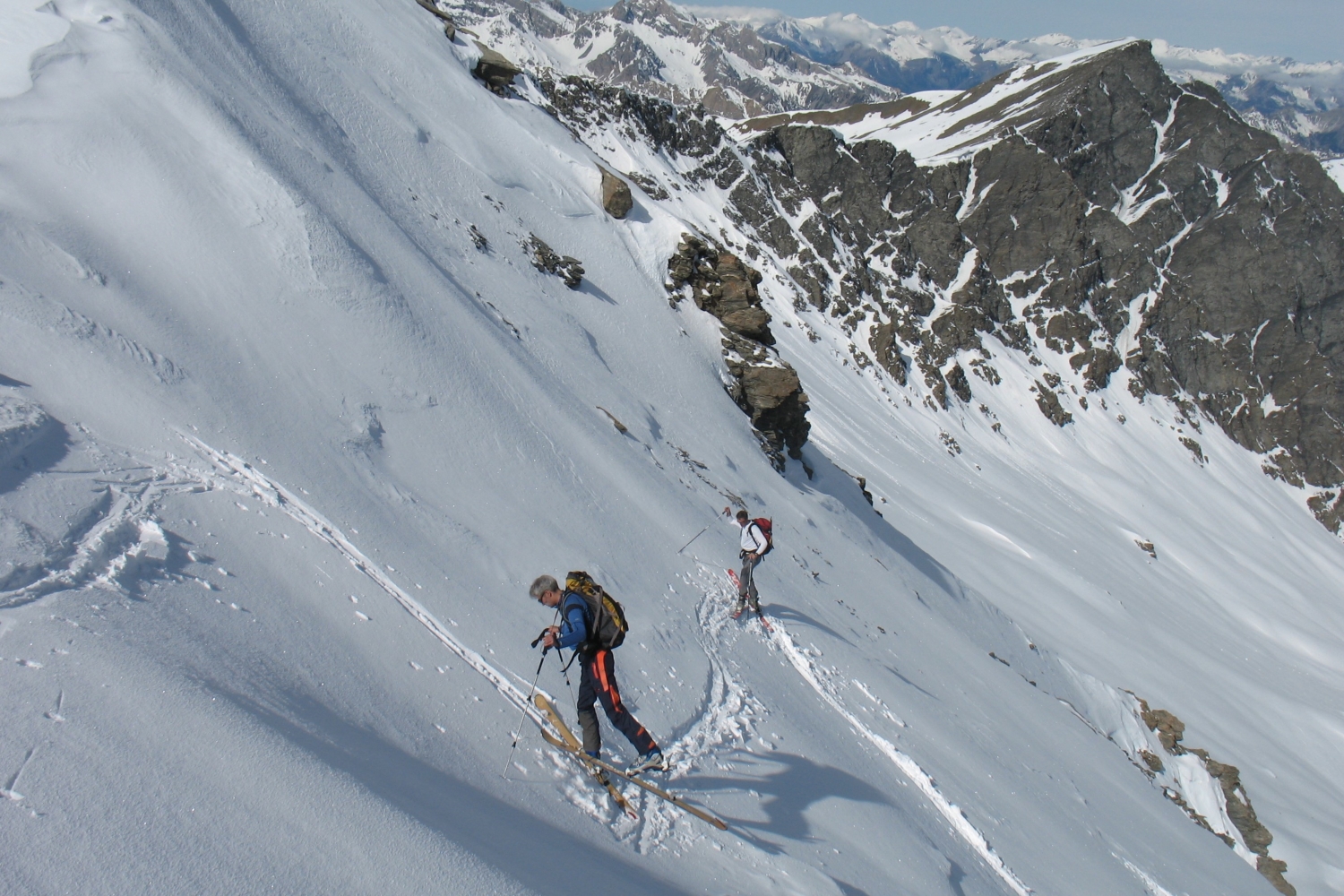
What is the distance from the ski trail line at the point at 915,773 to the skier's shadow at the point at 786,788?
1.47 meters

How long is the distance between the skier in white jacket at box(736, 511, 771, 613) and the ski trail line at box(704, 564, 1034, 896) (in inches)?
23.0

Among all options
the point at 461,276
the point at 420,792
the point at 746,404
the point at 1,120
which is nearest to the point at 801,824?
the point at 420,792

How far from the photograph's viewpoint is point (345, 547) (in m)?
6.99

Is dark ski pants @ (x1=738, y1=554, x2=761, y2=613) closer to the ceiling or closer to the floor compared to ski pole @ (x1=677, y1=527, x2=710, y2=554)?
closer to the ceiling

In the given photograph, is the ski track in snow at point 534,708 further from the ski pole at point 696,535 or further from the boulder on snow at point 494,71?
the boulder on snow at point 494,71

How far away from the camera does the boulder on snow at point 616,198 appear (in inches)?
1030

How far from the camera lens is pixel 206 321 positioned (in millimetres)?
9016

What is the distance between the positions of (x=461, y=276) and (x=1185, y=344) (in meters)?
113

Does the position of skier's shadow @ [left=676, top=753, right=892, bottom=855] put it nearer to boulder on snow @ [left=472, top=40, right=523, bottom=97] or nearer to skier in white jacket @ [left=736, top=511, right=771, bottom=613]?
skier in white jacket @ [left=736, top=511, right=771, bottom=613]

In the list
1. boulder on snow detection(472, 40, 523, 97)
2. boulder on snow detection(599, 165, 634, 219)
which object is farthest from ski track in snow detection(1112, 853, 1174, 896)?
boulder on snow detection(472, 40, 523, 97)

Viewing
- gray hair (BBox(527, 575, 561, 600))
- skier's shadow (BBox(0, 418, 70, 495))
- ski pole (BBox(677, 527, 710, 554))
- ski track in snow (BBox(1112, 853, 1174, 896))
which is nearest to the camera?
skier's shadow (BBox(0, 418, 70, 495))

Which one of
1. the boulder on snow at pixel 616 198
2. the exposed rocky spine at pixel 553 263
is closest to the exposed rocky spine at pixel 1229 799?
the exposed rocky spine at pixel 553 263

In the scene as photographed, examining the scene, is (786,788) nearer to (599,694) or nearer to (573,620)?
(599,694)

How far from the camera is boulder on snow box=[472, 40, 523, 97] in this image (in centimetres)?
2826
